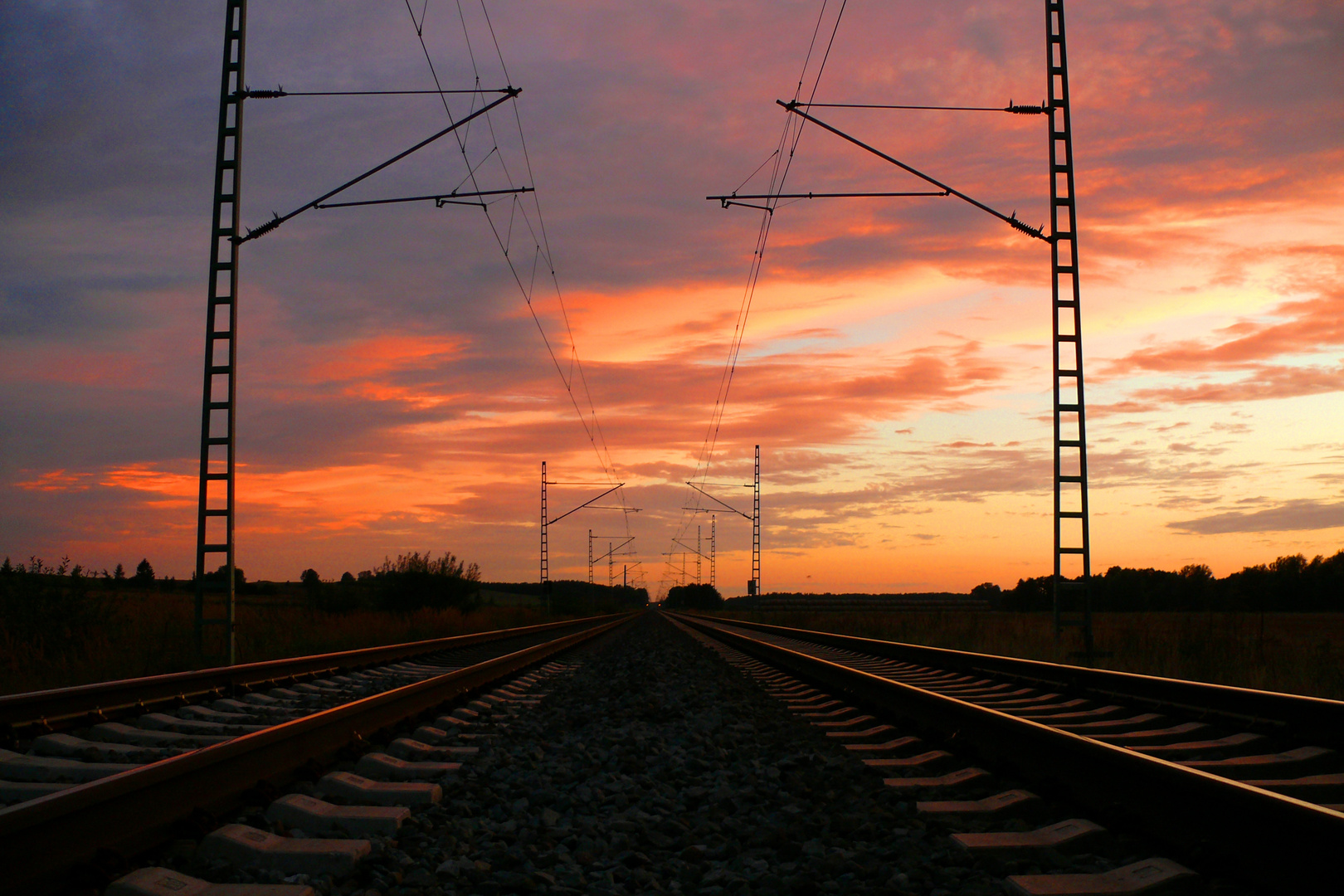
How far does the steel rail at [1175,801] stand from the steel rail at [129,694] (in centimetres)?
582

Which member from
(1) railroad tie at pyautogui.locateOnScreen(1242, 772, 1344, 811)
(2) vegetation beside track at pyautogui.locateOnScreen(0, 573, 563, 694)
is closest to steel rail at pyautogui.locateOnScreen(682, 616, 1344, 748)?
(1) railroad tie at pyautogui.locateOnScreen(1242, 772, 1344, 811)

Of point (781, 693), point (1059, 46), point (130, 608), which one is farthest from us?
point (130, 608)

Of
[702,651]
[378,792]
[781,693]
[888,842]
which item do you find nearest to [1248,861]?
[888,842]

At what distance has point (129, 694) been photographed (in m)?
7.16

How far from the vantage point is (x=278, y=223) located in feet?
44.0

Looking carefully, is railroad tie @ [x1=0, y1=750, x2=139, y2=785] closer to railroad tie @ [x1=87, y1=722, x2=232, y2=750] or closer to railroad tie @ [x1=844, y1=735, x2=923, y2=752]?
railroad tie @ [x1=87, y1=722, x2=232, y2=750]

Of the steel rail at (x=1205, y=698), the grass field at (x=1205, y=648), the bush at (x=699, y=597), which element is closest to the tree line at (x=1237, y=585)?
the grass field at (x=1205, y=648)

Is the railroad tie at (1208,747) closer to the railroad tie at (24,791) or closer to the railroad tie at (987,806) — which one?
the railroad tie at (987,806)

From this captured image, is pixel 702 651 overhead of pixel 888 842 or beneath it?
beneath

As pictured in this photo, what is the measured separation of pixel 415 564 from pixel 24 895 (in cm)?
4027

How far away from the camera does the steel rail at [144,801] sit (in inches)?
115

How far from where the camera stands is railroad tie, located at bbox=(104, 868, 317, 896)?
3021mm

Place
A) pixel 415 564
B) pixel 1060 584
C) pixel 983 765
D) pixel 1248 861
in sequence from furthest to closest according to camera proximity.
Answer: pixel 415 564, pixel 1060 584, pixel 983 765, pixel 1248 861

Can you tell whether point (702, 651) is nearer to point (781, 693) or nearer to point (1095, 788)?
point (781, 693)
